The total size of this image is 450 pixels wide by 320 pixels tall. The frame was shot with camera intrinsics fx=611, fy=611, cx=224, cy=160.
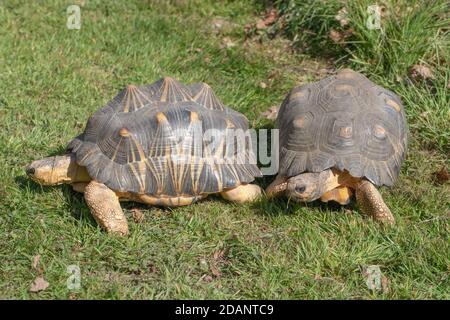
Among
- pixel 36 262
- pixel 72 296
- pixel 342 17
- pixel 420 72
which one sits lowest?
pixel 72 296

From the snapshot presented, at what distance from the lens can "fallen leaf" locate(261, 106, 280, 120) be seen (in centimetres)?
639

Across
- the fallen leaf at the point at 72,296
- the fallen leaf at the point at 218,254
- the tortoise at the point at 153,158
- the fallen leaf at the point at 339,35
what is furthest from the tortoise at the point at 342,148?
the fallen leaf at the point at 339,35

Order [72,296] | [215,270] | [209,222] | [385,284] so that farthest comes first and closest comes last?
[209,222]
[215,270]
[385,284]
[72,296]

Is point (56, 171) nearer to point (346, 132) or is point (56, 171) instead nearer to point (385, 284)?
point (346, 132)

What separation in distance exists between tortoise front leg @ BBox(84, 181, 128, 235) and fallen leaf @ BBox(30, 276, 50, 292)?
629 millimetres

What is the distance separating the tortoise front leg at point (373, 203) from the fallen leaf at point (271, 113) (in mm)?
1669

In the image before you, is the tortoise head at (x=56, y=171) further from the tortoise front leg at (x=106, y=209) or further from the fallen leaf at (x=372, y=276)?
the fallen leaf at (x=372, y=276)

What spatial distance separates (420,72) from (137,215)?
11.3ft

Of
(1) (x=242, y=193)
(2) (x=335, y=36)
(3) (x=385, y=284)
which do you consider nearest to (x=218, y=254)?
(1) (x=242, y=193)

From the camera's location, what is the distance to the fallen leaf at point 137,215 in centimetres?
500

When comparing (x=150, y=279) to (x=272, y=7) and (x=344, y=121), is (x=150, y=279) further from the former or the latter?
(x=272, y=7)

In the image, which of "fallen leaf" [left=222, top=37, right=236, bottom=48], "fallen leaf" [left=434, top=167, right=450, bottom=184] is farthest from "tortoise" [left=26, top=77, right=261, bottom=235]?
"fallen leaf" [left=222, top=37, right=236, bottom=48]

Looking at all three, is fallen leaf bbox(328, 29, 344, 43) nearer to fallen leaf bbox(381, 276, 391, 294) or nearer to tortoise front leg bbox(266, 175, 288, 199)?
tortoise front leg bbox(266, 175, 288, 199)

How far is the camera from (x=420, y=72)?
21.2 feet
